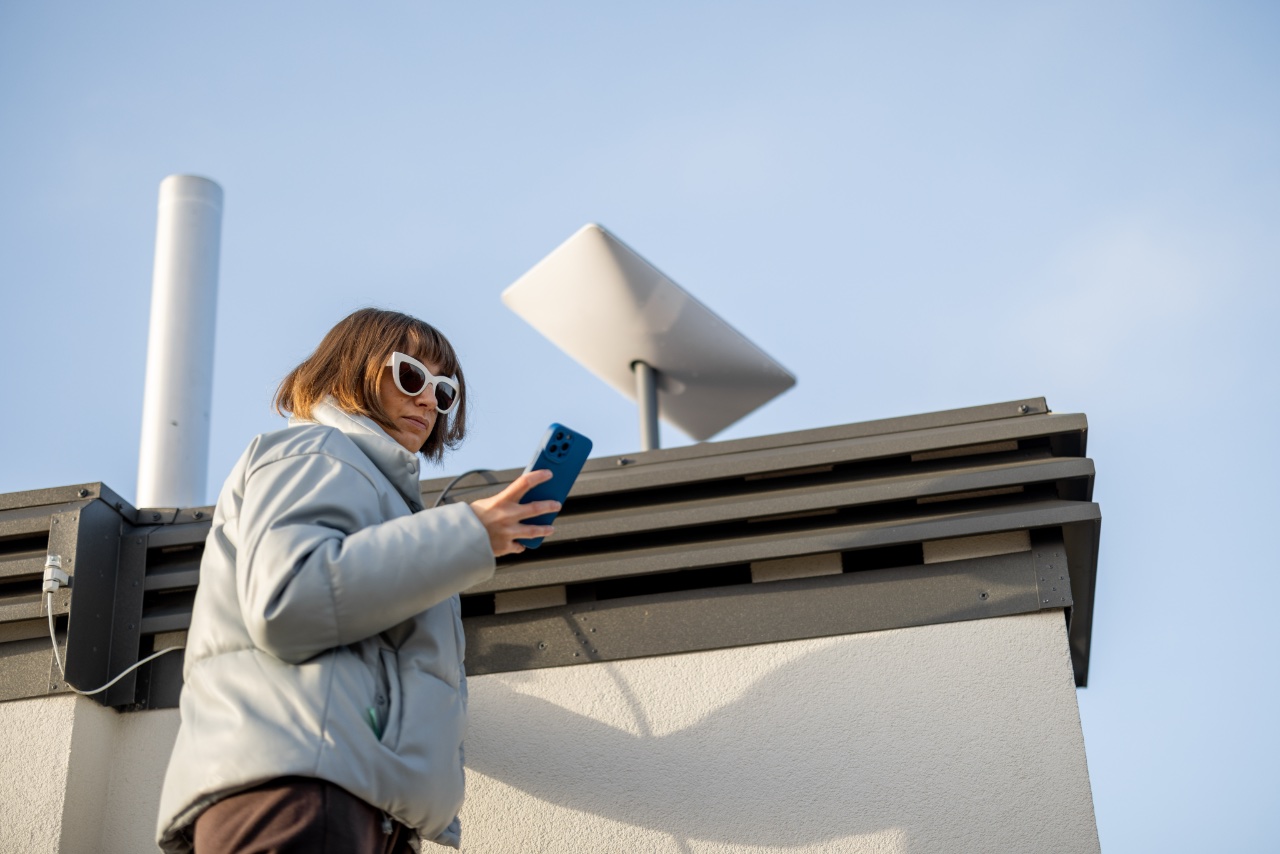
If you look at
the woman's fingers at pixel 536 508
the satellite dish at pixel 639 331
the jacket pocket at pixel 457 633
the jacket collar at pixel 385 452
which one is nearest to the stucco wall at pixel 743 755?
the jacket pocket at pixel 457 633

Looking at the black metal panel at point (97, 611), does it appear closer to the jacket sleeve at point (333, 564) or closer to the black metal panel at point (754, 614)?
the black metal panel at point (754, 614)

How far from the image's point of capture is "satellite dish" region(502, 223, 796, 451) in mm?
6684

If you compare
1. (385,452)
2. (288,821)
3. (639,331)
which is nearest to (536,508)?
(385,452)

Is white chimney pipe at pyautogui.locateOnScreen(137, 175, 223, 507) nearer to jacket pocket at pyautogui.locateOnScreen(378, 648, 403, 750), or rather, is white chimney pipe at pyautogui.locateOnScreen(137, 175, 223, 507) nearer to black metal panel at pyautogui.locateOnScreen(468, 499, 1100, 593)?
black metal panel at pyautogui.locateOnScreen(468, 499, 1100, 593)

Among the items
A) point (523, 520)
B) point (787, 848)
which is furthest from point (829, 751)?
point (523, 520)

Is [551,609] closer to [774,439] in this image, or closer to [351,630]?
[774,439]

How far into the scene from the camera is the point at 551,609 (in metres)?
3.57

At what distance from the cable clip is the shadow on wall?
3.61ft

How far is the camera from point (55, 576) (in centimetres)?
341

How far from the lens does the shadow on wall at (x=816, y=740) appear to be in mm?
3117

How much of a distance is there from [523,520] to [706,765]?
1.28m

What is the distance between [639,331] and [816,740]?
3.99 m

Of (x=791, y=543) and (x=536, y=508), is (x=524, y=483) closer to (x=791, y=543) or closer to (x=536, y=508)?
(x=536, y=508)

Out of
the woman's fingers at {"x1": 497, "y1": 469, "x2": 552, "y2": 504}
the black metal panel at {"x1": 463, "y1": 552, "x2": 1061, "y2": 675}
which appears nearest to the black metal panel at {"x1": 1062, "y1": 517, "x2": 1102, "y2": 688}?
the black metal panel at {"x1": 463, "y1": 552, "x2": 1061, "y2": 675}
